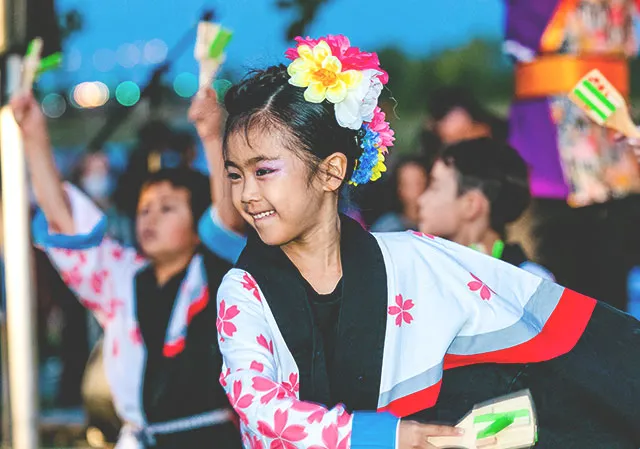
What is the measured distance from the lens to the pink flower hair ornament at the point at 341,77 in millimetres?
1829

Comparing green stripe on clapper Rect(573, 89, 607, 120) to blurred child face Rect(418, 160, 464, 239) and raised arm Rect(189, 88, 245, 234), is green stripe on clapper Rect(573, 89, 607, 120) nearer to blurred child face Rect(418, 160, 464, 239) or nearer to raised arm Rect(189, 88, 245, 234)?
blurred child face Rect(418, 160, 464, 239)

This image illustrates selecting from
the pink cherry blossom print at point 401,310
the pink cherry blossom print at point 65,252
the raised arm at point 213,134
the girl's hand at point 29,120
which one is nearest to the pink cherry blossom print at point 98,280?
the pink cherry blossom print at point 65,252

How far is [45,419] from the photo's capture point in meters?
5.09

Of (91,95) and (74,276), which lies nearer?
(74,276)

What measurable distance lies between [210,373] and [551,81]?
1485 millimetres

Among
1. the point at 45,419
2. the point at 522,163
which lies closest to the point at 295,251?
the point at 522,163

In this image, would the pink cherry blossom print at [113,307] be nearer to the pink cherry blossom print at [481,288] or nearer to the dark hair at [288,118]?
the dark hair at [288,118]

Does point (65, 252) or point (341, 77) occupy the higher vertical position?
point (341, 77)

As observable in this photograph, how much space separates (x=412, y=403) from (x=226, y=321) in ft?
1.24

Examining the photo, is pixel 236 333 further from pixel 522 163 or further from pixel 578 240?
pixel 578 240

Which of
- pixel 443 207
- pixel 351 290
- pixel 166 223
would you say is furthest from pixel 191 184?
pixel 351 290

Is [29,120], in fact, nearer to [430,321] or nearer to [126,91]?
[430,321]

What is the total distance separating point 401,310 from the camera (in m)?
1.82

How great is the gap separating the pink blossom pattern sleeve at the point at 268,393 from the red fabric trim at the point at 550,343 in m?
0.36
